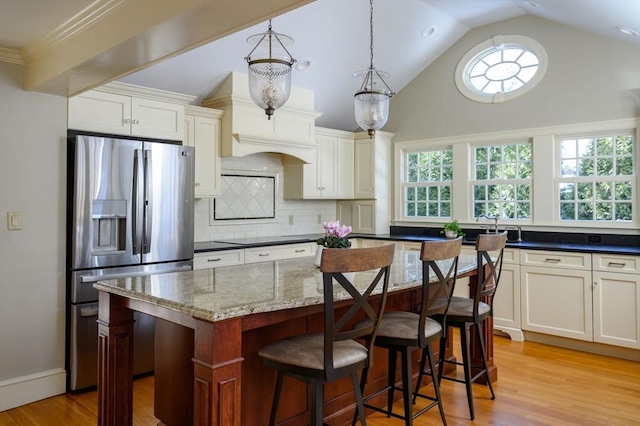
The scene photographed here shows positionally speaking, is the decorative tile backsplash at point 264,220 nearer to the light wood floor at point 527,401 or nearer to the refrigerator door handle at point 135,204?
the refrigerator door handle at point 135,204

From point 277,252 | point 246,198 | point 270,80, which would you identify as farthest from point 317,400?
point 246,198

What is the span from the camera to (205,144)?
4363mm

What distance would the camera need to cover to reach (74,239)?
3.21 m

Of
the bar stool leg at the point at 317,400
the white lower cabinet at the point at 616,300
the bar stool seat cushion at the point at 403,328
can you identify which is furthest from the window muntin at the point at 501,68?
the bar stool leg at the point at 317,400

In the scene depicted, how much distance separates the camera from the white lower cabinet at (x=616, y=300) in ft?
12.5

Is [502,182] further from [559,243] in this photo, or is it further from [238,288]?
[238,288]

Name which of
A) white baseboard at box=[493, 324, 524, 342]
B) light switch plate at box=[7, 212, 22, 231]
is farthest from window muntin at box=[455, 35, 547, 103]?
light switch plate at box=[7, 212, 22, 231]

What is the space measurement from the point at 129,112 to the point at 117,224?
2.90 ft

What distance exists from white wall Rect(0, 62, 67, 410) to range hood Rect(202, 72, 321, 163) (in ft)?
5.00

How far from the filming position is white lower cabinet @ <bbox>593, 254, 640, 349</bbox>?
150 inches

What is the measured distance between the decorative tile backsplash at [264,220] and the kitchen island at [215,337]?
6.80 ft

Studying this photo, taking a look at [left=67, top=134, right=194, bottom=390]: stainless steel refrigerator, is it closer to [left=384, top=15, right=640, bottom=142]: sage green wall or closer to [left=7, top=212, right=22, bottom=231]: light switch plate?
[left=7, top=212, right=22, bottom=231]: light switch plate

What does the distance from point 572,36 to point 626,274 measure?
7.88 ft

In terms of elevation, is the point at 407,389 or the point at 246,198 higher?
the point at 246,198
